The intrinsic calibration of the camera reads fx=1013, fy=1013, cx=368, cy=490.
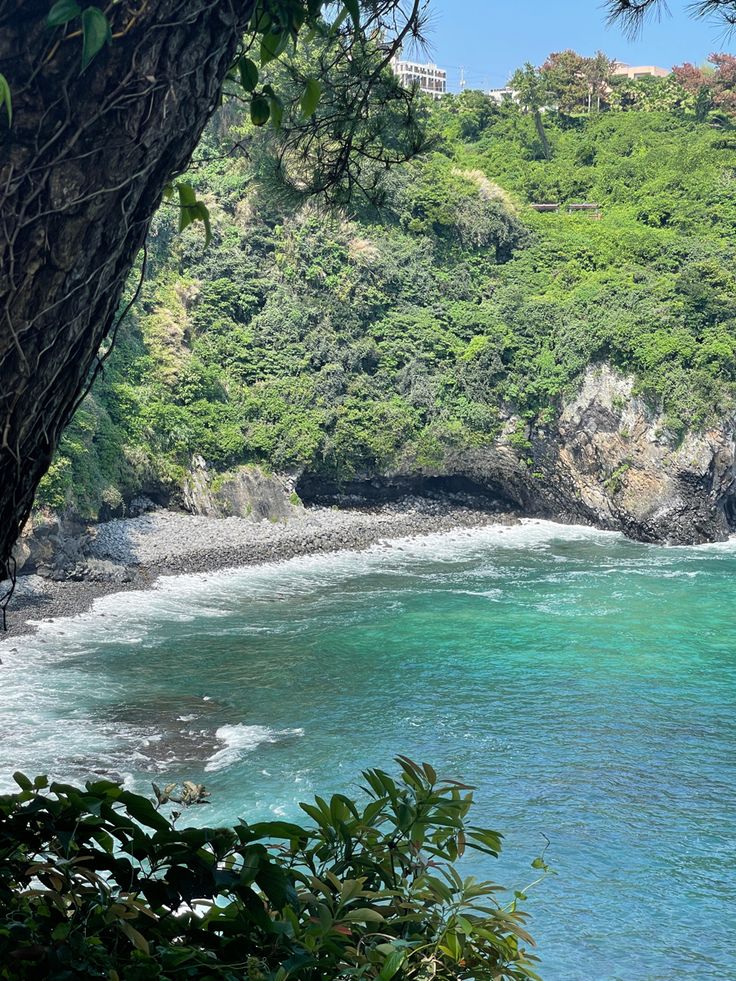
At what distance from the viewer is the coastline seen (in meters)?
15.2

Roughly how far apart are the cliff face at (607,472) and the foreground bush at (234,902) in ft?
65.2

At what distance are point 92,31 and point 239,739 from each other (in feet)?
32.4

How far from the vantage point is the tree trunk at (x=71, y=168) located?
130 cm

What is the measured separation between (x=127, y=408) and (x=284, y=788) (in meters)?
11.5

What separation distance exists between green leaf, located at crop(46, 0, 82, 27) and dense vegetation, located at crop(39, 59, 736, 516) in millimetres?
16434

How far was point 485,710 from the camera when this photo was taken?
11.4m

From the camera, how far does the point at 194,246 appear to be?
2289 centimetres

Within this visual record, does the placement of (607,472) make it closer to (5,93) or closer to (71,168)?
(71,168)

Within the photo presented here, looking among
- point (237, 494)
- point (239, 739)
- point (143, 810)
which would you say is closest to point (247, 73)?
point (143, 810)

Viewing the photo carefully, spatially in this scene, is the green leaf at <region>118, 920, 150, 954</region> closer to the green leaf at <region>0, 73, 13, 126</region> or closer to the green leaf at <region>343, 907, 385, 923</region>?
the green leaf at <region>343, 907, 385, 923</region>

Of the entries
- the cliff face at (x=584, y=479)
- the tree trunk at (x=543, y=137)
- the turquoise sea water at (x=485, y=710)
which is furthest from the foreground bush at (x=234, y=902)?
the tree trunk at (x=543, y=137)

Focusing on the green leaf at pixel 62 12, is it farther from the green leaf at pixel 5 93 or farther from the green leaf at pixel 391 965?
the green leaf at pixel 391 965

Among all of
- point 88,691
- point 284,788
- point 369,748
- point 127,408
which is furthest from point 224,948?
point 127,408

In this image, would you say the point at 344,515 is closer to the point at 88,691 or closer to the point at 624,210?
the point at 88,691
